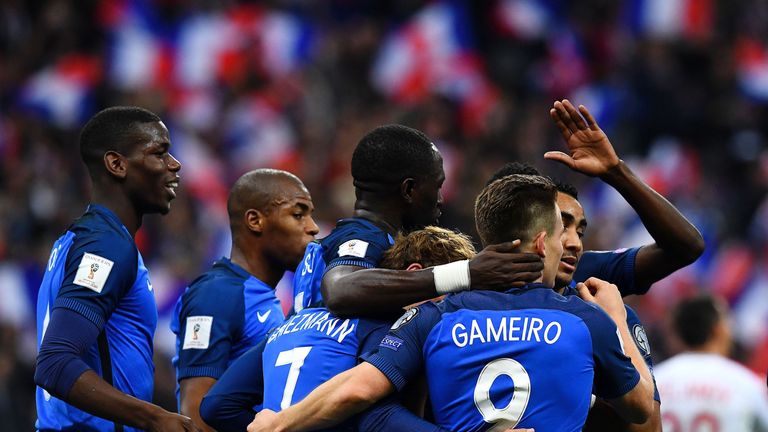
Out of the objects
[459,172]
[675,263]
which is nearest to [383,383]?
[675,263]

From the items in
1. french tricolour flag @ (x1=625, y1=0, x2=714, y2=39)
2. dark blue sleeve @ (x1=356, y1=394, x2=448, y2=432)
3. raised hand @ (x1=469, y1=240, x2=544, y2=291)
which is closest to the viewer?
dark blue sleeve @ (x1=356, y1=394, x2=448, y2=432)

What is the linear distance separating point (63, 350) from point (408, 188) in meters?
1.59

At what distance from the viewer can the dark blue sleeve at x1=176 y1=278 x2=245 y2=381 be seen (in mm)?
5840

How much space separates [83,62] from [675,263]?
11.0m

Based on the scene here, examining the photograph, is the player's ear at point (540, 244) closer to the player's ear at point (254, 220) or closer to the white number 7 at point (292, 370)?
the white number 7 at point (292, 370)

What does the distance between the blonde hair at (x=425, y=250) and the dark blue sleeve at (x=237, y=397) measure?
0.65 meters

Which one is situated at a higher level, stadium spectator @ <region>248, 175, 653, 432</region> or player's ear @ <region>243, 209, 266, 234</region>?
player's ear @ <region>243, 209, 266, 234</region>

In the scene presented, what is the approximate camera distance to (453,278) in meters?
4.76

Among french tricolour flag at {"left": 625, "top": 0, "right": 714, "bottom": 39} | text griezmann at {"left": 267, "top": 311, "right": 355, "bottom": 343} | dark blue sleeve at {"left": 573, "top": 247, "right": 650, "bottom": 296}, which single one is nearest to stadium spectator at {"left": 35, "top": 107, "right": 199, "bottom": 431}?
text griezmann at {"left": 267, "top": 311, "right": 355, "bottom": 343}

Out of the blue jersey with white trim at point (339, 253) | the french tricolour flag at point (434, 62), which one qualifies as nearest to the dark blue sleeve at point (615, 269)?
the blue jersey with white trim at point (339, 253)

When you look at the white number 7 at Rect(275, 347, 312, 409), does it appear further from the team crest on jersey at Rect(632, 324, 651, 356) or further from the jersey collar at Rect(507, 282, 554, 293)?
the team crest on jersey at Rect(632, 324, 651, 356)

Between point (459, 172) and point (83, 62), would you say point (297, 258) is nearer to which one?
point (459, 172)

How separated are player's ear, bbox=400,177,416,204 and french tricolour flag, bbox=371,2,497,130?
9.48m

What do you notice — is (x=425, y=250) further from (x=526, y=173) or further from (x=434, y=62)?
(x=434, y=62)
